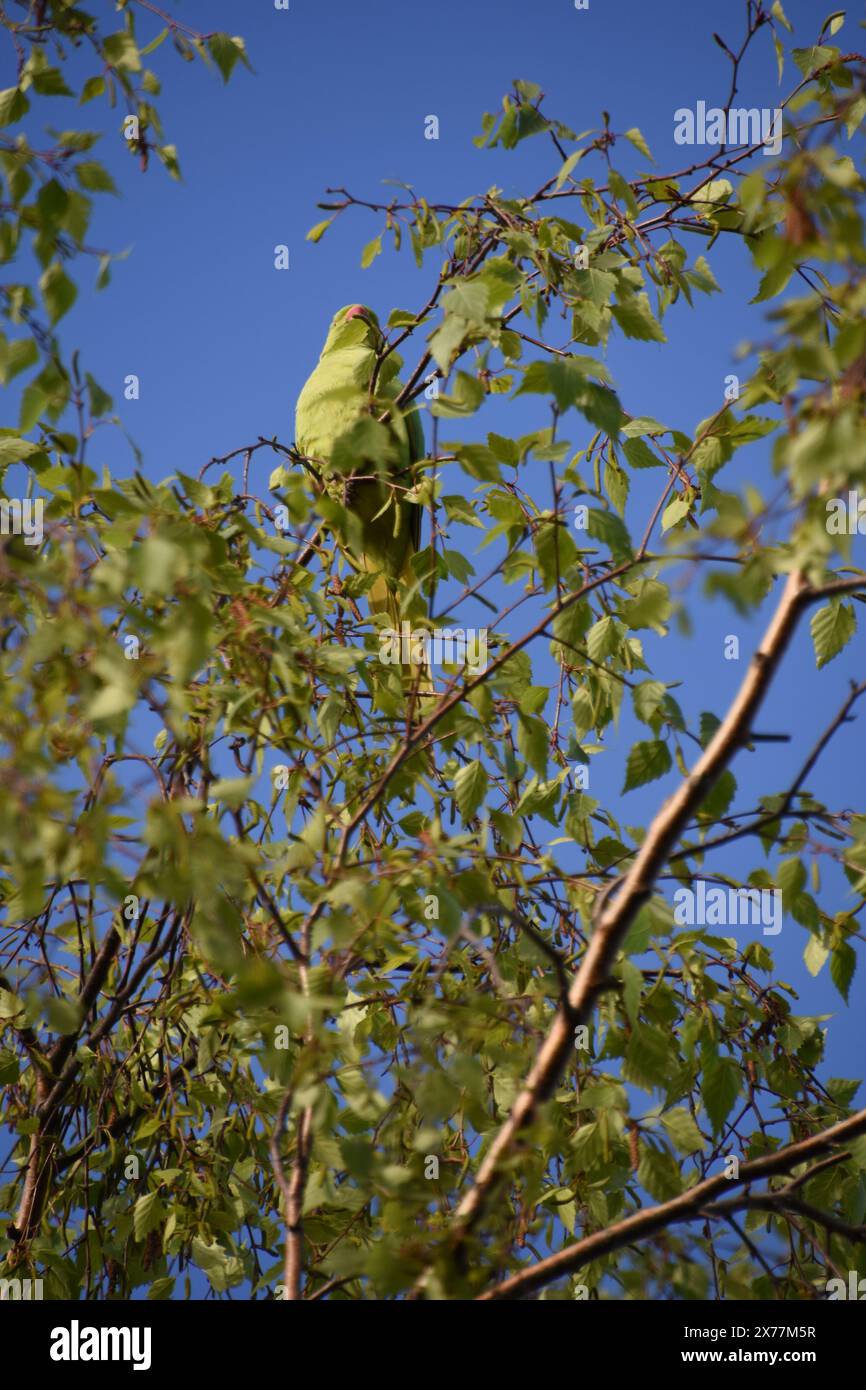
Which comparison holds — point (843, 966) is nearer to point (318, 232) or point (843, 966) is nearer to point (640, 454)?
point (640, 454)

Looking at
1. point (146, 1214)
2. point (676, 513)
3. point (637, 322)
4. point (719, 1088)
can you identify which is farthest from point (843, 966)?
point (146, 1214)

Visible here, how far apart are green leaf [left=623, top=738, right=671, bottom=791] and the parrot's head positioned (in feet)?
2.81

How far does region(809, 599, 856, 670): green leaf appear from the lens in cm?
156

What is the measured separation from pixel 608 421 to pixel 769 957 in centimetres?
96

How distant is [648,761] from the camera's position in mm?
1405

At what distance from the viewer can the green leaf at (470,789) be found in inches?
59.0

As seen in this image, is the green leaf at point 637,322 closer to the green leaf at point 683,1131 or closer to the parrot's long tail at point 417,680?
the parrot's long tail at point 417,680

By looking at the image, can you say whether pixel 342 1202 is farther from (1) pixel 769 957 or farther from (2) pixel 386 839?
(1) pixel 769 957

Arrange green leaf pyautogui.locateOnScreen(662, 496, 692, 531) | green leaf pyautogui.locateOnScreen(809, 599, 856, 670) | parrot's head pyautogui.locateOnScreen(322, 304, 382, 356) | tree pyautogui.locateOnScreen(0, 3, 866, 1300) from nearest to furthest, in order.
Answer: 1. tree pyautogui.locateOnScreen(0, 3, 866, 1300)
2. green leaf pyautogui.locateOnScreen(809, 599, 856, 670)
3. green leaf pyautogui.locateOnScreen(662, 496, 692, 531)
4. parrot's head pyautogui.locateOnScreen(322, 304, 382, 356)

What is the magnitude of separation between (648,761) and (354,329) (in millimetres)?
901

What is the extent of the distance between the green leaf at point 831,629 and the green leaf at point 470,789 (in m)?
0.49

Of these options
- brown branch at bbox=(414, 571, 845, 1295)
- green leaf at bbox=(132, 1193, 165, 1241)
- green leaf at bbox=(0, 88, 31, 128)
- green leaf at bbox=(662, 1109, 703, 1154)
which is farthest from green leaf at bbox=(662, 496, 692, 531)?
green leaf at bbox=(132, 1193, 165, 1241)

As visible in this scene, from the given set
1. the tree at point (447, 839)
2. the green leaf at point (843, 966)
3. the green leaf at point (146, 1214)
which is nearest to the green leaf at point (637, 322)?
the tree at point (447, 839)

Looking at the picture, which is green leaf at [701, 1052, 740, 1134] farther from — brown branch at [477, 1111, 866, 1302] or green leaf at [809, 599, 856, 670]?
green leaf at [809, 599, 856, 670]
